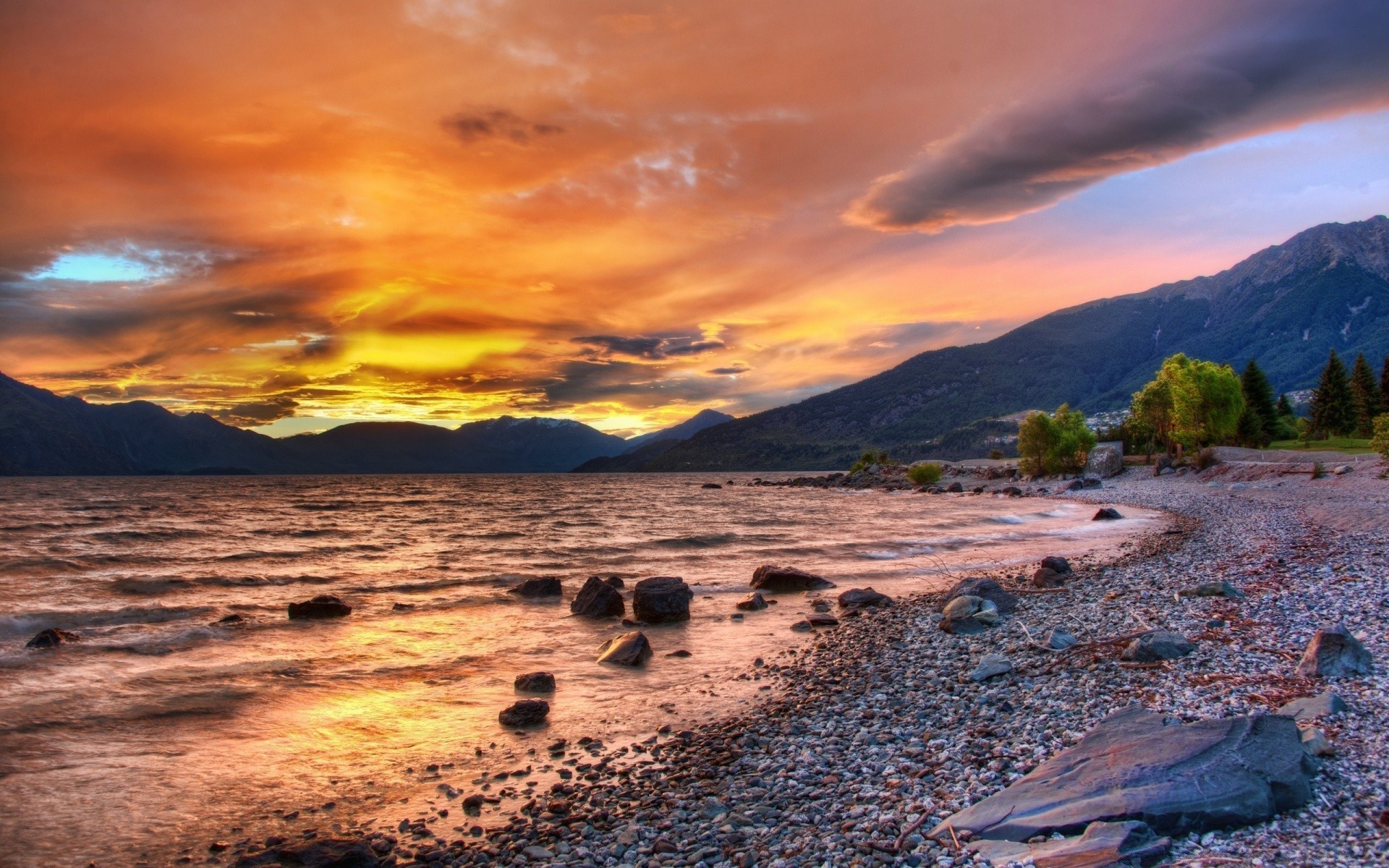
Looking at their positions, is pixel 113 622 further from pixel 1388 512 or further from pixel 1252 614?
pixel 1388 512

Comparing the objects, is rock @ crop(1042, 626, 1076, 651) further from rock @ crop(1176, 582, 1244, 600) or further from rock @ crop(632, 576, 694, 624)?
rock @ crop(632, 576, 694, 624)

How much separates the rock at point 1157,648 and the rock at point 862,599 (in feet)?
36.6

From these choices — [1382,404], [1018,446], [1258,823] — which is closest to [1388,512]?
[1258,823]

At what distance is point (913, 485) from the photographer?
12600cm

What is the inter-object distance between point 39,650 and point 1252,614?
116 ft

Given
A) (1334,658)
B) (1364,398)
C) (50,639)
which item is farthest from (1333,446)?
Result: (50,639)

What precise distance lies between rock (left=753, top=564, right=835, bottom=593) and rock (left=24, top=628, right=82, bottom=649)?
25.5 m

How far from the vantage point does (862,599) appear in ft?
81.5

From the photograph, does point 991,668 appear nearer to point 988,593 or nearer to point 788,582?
point 988,593

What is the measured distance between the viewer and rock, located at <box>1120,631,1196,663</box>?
43.6ft

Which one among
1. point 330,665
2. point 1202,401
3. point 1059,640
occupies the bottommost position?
point 330,665

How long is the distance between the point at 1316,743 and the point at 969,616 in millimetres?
11490

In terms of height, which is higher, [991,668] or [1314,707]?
[1314,707]

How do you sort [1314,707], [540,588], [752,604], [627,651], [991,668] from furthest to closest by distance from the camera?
[540,588]
[752,604]
[627,651]
[991,668]
[1314,707]
